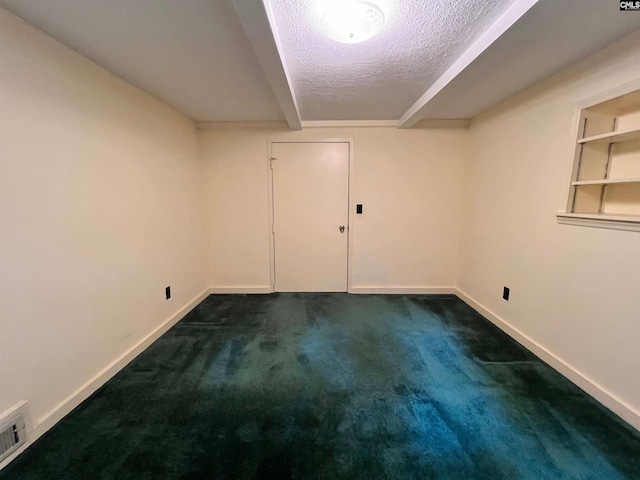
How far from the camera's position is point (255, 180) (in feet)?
10.9

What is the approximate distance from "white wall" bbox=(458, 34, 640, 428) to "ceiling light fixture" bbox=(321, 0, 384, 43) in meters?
1.45

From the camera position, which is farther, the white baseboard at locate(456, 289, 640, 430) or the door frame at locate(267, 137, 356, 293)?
the door frame at locate(267, 137, 356, 293)

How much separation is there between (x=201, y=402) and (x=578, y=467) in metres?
1.96

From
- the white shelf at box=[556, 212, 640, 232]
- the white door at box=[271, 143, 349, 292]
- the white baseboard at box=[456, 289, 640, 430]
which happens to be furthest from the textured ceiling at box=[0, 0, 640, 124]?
the white baseboard at box=[456, 289, 640, 430]

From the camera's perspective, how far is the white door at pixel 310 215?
3.30 meters

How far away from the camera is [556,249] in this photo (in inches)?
76.5

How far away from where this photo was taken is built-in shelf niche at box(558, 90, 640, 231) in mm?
1630

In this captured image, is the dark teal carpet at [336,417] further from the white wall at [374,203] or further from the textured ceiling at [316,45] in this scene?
the textured ceiling at [316,45]

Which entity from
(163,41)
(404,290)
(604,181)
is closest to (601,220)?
(604,181)

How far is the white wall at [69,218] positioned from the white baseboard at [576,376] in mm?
3183

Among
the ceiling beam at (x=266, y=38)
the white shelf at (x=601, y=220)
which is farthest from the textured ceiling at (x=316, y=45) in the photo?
the white shelf at (x=601, y=220)

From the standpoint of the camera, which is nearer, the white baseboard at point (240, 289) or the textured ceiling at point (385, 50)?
the textured ceiling at point (385, 50)

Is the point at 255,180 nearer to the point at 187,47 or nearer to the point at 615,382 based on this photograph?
the point at 187,47

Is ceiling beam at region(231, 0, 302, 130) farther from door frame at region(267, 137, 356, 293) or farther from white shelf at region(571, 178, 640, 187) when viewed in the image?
white shelf at region(571, 178, 640, 187)
